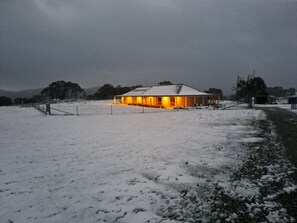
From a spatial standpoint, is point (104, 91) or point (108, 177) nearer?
point (108, 177)

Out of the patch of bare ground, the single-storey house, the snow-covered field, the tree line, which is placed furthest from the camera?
the tree line

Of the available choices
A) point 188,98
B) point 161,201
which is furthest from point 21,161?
point 188,98

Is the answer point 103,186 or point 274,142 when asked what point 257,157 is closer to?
point 274,142

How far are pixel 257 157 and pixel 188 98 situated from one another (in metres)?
33.5

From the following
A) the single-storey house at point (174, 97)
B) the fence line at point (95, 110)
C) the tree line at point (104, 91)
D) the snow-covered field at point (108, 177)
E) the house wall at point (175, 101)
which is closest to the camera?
the snow-covered field at point (108, 177)

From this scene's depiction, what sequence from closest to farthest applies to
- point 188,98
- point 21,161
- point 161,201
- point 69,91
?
point 161,201 < point 21,161 < point 188,98 < point 69,91

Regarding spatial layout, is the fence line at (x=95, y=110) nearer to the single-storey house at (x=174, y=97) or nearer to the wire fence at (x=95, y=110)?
the wire fence at (x=95, y=110)

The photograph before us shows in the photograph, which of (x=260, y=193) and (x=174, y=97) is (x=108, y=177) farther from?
(x=174, y=97)

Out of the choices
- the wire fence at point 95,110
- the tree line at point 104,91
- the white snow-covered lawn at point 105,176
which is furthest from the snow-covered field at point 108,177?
the tree line at point 104,91

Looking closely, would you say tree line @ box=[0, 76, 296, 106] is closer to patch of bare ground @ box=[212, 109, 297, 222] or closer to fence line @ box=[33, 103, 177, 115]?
fence line @ box=[33, 103, 177, 115]

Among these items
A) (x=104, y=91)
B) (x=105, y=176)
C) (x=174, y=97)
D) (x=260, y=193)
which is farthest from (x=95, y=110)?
(x=104, y=91)

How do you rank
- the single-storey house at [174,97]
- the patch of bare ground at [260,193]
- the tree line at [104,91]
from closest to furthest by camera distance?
the patch of bare ground at [260,193]
the single-storey house at [174,97]
the tree line at [104,91]

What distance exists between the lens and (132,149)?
358 inches

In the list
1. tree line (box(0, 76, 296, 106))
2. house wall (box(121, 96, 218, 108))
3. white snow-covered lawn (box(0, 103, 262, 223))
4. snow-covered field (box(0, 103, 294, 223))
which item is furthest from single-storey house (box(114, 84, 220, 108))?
snow-covered field (box(0, 103, 294, 223))
